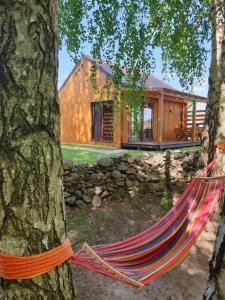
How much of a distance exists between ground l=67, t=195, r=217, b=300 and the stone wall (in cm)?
24

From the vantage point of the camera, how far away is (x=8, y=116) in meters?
1.21

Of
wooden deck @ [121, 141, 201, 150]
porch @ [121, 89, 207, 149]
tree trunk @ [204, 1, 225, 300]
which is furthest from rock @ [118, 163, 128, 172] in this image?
porch @ [121, 89, 207, 149]

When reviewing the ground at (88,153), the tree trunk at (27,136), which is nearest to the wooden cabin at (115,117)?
the ground at (88,153)

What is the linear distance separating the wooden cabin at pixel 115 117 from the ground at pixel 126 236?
5.48m

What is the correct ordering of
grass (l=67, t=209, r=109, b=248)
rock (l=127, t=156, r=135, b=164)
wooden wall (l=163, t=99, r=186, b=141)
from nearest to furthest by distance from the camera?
grass (l=67, t=209, r=109, b=248) → rock (l=127, t=156, r=135, b=164) → wooden wall (l=163, t=99, r=186, b=141)

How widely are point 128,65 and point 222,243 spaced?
391 centimetres

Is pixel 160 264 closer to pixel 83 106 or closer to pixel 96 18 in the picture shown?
pixel 96 18

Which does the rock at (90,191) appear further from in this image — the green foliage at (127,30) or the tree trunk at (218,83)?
the tree trunk at (218,83)

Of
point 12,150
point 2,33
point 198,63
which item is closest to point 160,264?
point 12,150

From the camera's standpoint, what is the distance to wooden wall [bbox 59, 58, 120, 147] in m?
12.7

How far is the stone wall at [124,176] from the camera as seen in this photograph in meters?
5.53

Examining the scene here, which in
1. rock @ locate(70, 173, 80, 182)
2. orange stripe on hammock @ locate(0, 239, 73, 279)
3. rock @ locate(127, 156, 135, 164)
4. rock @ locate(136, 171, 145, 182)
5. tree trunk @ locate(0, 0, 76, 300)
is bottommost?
rock @ locate(136, 171, 145, 182)

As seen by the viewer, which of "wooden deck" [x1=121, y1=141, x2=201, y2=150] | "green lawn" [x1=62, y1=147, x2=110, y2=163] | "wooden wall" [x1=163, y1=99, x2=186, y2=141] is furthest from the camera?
"wooden wall" [x1=163, y1=99, x2=186, y2=141]

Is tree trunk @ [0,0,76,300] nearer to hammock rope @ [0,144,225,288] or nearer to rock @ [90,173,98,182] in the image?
hammock rope @ [0,144,225,288]
